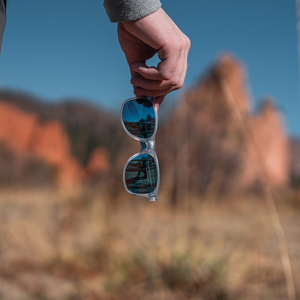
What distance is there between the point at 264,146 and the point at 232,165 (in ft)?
4.37

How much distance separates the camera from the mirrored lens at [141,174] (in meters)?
0.80

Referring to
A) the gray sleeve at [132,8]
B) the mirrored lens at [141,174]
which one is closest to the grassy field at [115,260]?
the mirrored lens at [141,174]

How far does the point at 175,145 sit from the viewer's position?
17.7 ft

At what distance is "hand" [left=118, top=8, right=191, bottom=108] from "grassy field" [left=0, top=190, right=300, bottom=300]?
151 cm

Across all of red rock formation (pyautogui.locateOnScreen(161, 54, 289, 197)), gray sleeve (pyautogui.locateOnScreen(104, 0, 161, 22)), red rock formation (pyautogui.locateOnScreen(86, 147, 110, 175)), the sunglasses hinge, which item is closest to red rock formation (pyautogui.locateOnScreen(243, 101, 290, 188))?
red rock formation (pyautogui.locateOnScreen(161, 54, 289, 197))

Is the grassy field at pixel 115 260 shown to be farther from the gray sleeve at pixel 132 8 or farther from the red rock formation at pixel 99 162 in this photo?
the gray sleeve at pixel 132 8

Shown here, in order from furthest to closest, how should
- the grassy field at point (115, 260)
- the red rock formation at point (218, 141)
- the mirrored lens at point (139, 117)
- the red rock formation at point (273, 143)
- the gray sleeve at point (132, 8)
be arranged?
the red rock formation at point (273, 143) < the red rock formation at point (218, 141) < the grassy field at point (115, 260) < the mirrored lens at point (139, 117) < the gray sleeve at point (132, 8)

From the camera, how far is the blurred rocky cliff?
11.5ft

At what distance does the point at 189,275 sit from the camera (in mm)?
2203

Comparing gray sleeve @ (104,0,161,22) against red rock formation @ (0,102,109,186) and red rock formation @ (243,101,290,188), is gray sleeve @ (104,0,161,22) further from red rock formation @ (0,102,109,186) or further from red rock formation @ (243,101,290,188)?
red rock formation @ (243,101,290,188)

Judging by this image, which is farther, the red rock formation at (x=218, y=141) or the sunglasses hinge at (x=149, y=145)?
the red rock formation at (x=218, y=141)

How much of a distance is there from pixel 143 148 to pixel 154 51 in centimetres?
22

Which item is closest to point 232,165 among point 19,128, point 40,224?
point 40,224

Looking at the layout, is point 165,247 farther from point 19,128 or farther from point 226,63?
point 19,128
